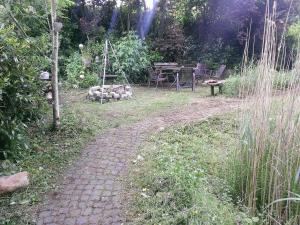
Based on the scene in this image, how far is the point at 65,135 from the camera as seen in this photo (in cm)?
429

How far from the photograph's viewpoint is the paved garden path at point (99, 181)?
8.28 ft

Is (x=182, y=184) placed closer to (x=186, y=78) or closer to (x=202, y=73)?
(x=186, y=78)

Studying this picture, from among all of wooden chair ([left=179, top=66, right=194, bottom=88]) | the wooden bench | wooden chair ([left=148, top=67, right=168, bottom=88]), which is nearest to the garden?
the wooden bench

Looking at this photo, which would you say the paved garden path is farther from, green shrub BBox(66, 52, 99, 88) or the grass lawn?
green shrub BBox(66, 52, 99, 88)

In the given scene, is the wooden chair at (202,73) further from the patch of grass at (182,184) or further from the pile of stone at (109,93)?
the patch of grass at (182,184)

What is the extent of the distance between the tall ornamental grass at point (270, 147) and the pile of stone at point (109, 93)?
457 centimetres

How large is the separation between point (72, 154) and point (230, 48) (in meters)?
8.83

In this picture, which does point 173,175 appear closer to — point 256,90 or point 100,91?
point 256,90

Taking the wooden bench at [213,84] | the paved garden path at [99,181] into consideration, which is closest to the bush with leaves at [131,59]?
the wooden bench at [213,84]

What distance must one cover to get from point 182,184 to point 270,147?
79 centimetres

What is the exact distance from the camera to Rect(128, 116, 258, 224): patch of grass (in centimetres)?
231

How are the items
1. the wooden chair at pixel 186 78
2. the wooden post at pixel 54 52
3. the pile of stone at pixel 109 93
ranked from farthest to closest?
the wooden chair at pixel 186 78 < the pile of stone at pixel 109 93 < the wooden post at pixel 54 52

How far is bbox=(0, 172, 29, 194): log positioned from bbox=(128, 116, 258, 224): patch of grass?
1.04 m

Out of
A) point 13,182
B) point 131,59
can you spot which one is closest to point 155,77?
point 131,59
